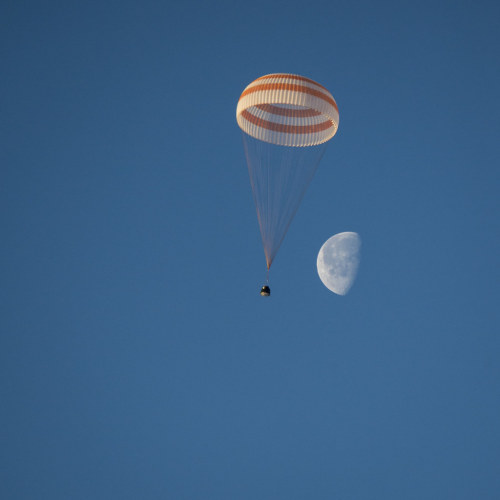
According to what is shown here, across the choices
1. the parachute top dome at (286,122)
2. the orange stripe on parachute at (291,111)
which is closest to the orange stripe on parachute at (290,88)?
the parachute top dome at (286,122)

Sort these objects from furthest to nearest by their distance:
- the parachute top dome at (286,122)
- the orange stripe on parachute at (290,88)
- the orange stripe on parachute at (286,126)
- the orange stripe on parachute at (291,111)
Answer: the orange stripe on parachute at (291,111), the orange stripe on parachute at (286,126), the parachute top dome at (286,122), the orange stripe on parachute at (290,88)

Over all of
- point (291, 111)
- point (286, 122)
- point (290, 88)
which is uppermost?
point (291, 111)

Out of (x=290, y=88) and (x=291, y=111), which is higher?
(x=291, y=111)

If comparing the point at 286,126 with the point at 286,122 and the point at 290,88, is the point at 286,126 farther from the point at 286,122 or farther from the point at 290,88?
the point at 290,88

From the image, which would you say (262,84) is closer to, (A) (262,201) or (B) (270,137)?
(B) (270,137)

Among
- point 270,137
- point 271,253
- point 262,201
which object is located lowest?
point 271,253

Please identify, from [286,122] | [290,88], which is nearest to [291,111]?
[286,122]

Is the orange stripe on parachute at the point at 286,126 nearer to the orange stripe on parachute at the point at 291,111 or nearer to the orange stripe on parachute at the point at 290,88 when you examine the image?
the orange stripe on parachute at the point at 291,111

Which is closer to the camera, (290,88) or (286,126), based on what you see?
(290,88)

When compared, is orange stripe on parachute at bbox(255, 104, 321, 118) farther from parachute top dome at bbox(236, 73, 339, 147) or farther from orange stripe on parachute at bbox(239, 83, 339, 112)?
orange stripe on parachute at bbox(239, 83, 339, 112)

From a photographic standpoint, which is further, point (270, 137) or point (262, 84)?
point (270, 137)

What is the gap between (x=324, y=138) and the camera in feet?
42.5

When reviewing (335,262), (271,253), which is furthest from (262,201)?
(335,262)

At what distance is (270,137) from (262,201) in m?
1.46
